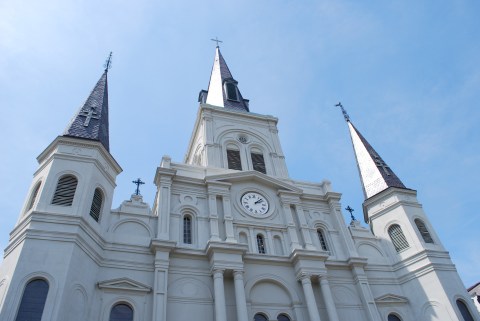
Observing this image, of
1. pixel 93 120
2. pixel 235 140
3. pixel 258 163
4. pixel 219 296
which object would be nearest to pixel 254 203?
pixel 258 163

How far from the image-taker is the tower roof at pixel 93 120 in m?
20.5

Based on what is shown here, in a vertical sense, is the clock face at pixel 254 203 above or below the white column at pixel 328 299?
above

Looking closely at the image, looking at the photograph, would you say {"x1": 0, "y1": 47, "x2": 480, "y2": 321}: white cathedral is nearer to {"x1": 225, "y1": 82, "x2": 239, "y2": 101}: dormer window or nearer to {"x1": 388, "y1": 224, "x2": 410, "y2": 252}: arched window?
{"x1": 388, "y1": 224, "x2": 410, "y2": 252}: arched window

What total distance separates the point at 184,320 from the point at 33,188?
30.3 ft

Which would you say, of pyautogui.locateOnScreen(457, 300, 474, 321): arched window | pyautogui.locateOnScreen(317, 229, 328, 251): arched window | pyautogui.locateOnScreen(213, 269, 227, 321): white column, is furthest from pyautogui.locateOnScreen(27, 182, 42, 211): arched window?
pyautogui.locateOnScreen(457, 300, 474, 321): arched window

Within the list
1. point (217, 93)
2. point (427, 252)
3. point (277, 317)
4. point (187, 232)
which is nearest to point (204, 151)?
point (187, 232)

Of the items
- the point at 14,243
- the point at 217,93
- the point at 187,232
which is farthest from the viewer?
the point at 217,93

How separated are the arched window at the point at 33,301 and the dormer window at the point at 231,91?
21.6 meters

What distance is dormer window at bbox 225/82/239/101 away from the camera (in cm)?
3334

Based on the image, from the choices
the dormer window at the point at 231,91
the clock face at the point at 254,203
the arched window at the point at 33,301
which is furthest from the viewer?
the dormer window at the point at 231,91

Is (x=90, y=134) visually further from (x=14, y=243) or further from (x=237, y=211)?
(x=237, y=211)

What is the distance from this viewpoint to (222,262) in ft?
60.7

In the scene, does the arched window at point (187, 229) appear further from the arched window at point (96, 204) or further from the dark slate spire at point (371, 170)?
the dark slate spire at point (371, 170)

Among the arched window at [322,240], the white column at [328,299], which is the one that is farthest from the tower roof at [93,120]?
the white column at [328,299]
